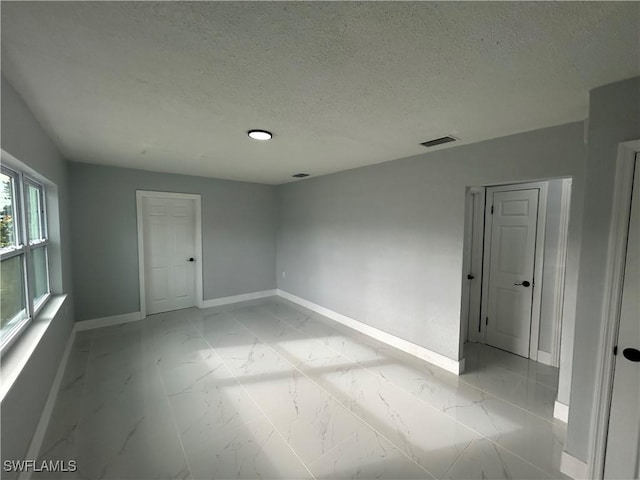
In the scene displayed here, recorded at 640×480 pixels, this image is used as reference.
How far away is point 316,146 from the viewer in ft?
9.43

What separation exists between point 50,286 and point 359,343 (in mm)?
3582

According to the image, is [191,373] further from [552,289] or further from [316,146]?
[552,289]

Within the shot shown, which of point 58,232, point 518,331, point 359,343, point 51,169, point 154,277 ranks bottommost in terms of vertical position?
point 359,343

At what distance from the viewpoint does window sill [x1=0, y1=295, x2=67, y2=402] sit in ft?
4.89

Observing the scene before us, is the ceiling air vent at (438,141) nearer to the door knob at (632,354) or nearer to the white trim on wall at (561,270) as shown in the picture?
the white trim on wall at (561,270)

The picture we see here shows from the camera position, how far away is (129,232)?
4199 mm

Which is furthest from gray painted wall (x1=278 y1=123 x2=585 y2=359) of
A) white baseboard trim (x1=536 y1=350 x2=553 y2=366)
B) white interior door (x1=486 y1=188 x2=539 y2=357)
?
white baseboard trim (x1=536 y1=350 x2=553 y2=366)

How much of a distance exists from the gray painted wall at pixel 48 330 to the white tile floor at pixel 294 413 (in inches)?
11.7

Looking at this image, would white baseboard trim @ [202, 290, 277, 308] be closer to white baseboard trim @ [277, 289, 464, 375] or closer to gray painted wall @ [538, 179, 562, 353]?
white baseboard trim @ [277, 289, 464, 375]

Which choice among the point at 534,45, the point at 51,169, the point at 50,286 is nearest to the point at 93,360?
the point at 50,286

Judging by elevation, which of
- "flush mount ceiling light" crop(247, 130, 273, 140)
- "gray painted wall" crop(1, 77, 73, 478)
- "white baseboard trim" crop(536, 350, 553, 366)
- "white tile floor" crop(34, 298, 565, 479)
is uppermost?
"flush mount ceiling light" crop(247, 130, 273, 140)

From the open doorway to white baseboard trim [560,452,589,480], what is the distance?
124 centimetres

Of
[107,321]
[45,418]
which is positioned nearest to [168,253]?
[107,321]

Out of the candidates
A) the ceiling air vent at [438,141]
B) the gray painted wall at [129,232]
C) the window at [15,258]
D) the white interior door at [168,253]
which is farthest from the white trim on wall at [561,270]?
the white interior door at [168,253]
